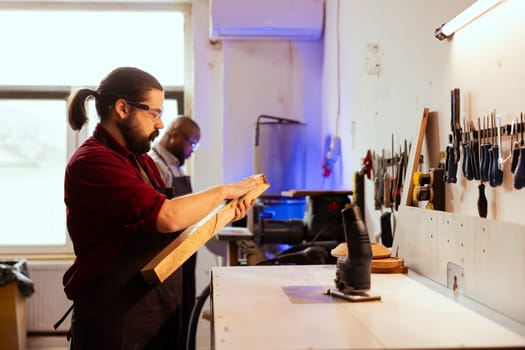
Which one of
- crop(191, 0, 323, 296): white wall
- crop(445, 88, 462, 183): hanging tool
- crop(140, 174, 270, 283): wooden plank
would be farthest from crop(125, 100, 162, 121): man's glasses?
crop(191, 0, 323, 296): white wall

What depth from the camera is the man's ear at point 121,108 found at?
74.4 inches

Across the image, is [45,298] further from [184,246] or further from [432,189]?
[432,189]

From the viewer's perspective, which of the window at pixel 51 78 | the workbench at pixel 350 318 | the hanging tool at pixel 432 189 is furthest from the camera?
the window at pixel 51 78

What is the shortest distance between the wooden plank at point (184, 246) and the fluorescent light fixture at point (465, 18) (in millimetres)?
765

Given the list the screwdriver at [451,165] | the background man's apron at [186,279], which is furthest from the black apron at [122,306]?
the background man's apron at [186,279]

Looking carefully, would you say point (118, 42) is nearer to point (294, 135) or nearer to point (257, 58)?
point (257, 58)

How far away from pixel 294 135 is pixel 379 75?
145 cm

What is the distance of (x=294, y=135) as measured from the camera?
13.7 feet

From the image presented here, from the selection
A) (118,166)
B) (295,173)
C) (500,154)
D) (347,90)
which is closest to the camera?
(500,154)

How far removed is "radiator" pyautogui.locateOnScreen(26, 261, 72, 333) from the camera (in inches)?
187

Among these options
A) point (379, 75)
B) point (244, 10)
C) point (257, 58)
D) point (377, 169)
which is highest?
point (244, 10)

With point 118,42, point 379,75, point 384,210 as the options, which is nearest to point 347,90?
point 379,75

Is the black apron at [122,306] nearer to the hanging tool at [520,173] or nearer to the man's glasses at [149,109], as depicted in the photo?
the man's glasses at [149,109]

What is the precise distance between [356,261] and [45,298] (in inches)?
153
